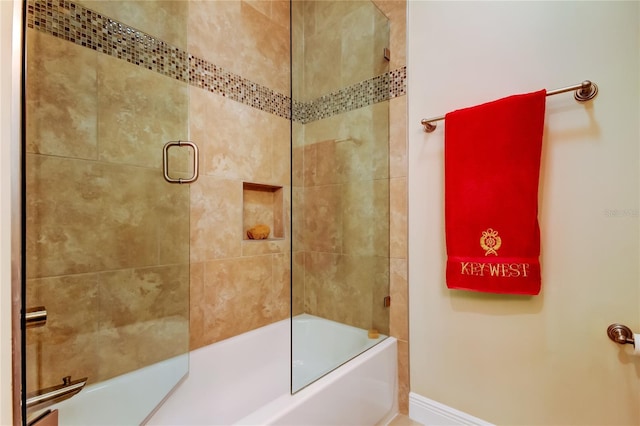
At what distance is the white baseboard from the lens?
4.52 feet

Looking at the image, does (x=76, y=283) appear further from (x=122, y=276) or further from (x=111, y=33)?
(x=111, y=33)

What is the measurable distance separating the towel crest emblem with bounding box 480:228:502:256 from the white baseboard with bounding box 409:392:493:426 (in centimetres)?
83

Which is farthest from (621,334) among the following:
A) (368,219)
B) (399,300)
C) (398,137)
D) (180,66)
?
(180,66)

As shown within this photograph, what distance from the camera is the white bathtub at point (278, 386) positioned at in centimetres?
114

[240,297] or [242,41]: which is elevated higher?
[242,41]

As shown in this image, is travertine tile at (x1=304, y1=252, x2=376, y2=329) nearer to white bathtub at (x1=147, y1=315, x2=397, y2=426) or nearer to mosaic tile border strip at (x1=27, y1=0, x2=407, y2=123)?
white bathtub at (x1=147, y1=315, x2=397, y2=426)

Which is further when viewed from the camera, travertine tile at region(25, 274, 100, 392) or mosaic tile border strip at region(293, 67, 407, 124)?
mosaic tile border strip at region(293, 67, 407, 124)

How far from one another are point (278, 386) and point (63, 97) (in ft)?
5.70

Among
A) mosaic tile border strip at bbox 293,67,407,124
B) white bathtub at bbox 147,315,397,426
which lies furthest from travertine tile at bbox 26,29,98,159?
white bathtub at bbox 147,315,397,426

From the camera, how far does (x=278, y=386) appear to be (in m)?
1.69

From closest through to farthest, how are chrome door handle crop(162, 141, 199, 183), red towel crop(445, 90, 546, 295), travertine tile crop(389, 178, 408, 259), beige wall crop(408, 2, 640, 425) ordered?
beige wall crop(408, 2, 640, 425) → red towel crop(445, 90, 546, 295) → chrome door handle crop(162, 141, 199, 183) → travertine tile crop(389, 178, 408, 259)

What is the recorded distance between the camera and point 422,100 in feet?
5.08

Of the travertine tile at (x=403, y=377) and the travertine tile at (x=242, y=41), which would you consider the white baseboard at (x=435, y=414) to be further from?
the travertine tile at (x=242, y=41)

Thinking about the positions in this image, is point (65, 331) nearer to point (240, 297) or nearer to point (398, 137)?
point (240, 297)
